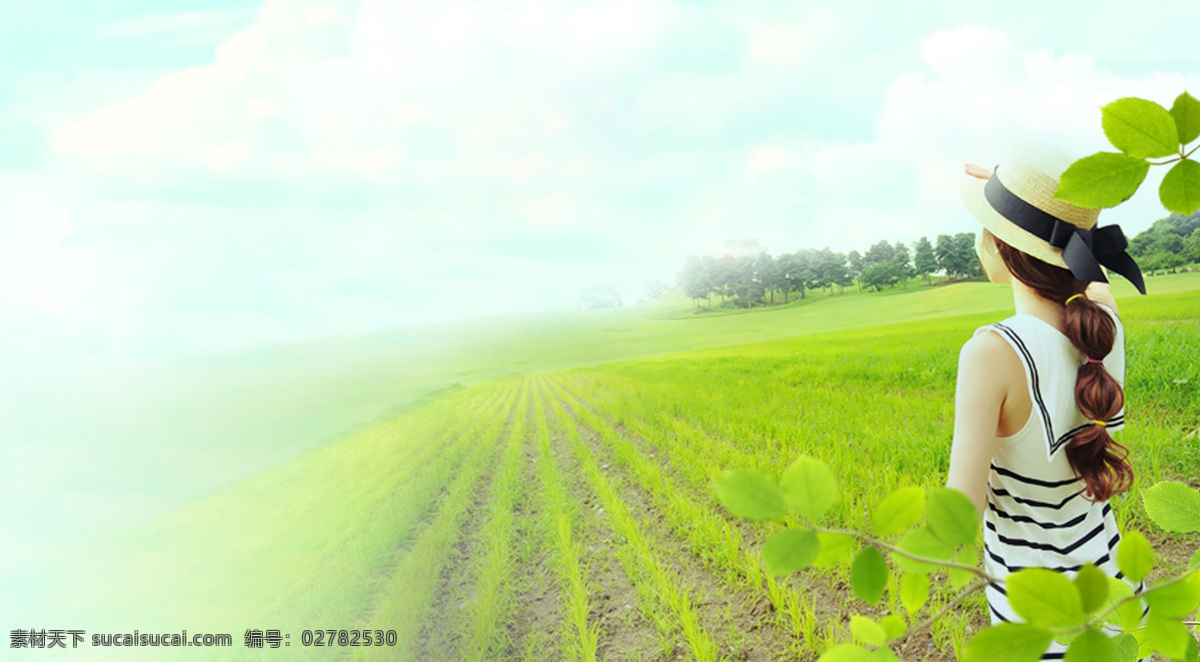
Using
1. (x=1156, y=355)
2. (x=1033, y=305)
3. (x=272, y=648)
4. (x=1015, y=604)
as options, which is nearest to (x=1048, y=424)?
(x=1033, y=305)

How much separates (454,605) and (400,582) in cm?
51

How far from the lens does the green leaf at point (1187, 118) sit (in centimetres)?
29

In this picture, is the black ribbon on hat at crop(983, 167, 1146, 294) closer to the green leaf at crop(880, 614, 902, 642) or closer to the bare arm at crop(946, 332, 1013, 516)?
the bare arm at crop(946, 332, 1013, 516)

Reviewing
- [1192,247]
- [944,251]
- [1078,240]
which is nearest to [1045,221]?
[1078,240]

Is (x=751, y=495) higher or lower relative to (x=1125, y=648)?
higher

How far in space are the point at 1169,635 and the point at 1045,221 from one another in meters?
1.01

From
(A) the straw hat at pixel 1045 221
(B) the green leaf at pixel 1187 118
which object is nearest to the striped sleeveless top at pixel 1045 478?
(A) the straw hat at pixel 1045 221

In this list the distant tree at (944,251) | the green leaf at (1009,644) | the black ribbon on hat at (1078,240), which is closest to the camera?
the green leaf at (1009,644)

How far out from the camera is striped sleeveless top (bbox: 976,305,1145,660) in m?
1.05

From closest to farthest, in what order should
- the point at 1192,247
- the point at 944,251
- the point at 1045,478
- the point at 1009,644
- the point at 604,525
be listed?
the point at 1009,644 < the point at 1045,478 < the point at 604,525 < the point at 1192,247 < the point at 944,251

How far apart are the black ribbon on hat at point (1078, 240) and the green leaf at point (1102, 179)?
851mm

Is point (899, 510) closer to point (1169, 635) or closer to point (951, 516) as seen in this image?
point (951, 516)

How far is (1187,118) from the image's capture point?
0.96 ft

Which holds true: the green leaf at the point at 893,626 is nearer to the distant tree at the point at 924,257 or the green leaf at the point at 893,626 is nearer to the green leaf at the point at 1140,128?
the green leaf at the point at 1140,128
